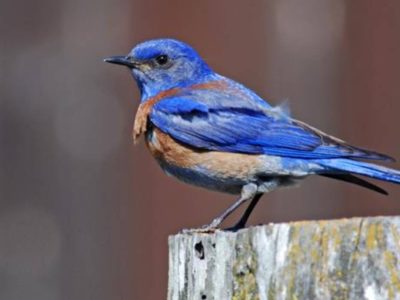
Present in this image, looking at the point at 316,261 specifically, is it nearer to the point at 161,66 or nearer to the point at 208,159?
the point at 208,159

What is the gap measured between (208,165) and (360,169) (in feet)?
2.37

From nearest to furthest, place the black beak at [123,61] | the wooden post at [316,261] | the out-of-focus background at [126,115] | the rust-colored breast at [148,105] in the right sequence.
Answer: the wooden post at [316,261] < the rust-colored breast at [148,105] < the black beak at [123,61] < the out-of-focus background at [126,115]

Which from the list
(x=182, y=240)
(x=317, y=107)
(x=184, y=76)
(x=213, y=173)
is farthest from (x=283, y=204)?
(x=182, y=240)

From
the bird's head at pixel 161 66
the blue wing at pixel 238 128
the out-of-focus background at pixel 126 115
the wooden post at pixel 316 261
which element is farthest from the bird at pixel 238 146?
the out-of-focus background at pixel 126 115

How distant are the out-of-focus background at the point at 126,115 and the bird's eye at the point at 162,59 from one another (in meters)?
1.88

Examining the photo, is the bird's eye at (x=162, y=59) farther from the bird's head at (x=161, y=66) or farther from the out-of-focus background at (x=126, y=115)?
the out-of-focus background at (x=126, y=115)

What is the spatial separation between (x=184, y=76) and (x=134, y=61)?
0.28m

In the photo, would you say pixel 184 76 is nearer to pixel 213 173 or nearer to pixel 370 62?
pixel 213 173

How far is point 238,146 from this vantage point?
573 centimetres

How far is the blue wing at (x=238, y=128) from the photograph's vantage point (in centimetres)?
567

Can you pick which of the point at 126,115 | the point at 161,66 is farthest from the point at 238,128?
the point at 126,115

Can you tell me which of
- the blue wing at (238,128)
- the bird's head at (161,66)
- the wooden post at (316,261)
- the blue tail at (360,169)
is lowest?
the wooden post at (316,261)

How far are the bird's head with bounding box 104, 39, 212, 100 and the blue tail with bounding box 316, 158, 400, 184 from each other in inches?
41.2

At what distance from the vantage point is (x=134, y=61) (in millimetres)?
6336
